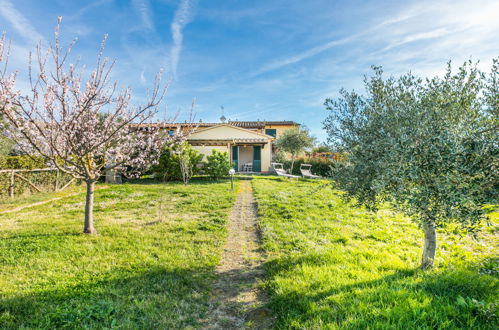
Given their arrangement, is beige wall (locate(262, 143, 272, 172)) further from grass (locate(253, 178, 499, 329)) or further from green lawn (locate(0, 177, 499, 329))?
grass (locate(253, 178, 499, 329))

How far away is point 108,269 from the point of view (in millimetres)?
4117

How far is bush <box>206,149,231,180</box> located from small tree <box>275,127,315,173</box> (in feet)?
23.8

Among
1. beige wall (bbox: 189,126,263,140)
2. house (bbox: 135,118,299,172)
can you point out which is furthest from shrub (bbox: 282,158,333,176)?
beige wall (bbox: 189,126,263,140)

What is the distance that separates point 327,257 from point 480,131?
2.99m

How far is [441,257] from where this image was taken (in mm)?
4484

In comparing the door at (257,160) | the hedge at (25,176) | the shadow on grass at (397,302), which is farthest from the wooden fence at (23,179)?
the door at (257,160)

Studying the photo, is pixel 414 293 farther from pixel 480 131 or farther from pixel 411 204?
pixel 480 131

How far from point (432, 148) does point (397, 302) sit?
1.90 m

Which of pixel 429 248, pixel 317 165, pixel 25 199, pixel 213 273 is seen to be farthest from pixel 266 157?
pixel 429 248

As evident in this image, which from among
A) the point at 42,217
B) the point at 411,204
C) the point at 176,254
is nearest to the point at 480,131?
the point at 411,204

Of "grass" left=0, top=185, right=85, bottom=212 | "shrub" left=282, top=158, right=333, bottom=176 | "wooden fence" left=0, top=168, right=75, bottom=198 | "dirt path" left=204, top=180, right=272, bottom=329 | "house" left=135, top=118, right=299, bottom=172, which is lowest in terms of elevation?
"dirt path" left=204, top=180, right=272, bottom=329

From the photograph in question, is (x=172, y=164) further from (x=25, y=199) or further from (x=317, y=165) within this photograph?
(x=317, y=165)

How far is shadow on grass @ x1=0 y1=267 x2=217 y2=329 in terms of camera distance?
277 cm

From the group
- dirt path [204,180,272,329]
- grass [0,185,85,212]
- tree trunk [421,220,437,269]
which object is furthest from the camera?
grass [0,185,85,212]
